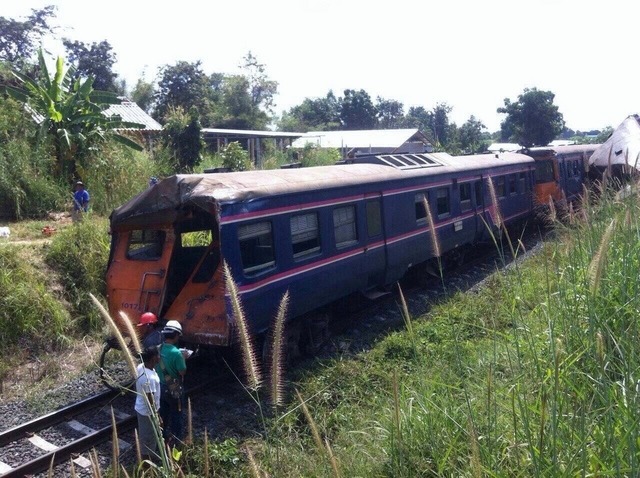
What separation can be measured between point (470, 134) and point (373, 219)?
4115 centimetres

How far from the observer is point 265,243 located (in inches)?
302

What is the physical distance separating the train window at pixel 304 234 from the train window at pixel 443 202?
4183mm

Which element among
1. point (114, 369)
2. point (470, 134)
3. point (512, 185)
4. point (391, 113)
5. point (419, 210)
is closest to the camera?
point (114, 369)

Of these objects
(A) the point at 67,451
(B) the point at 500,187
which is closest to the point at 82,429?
(A) the point at 67,451

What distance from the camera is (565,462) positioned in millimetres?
2785

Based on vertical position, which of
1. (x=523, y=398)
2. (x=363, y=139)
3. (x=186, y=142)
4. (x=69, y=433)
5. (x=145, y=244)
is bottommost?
(x=69, y=433)

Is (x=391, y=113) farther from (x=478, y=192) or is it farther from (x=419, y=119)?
(x=478, y=192)

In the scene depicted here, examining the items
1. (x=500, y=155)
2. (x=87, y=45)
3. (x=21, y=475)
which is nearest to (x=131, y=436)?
(x=21, y=475)

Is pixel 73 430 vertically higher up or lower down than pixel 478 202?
lower down

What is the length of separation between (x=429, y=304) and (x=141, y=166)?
913 cm

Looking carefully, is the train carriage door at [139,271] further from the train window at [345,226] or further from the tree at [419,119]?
the tree at [419,119]

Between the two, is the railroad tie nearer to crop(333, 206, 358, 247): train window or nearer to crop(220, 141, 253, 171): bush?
crop(333, 206, 358, 247): train window

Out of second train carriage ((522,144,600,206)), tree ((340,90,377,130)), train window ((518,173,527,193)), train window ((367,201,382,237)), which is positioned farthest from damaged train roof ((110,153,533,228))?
tree ((340,90,377,130))

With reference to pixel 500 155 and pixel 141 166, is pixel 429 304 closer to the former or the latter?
pixel 500 155
